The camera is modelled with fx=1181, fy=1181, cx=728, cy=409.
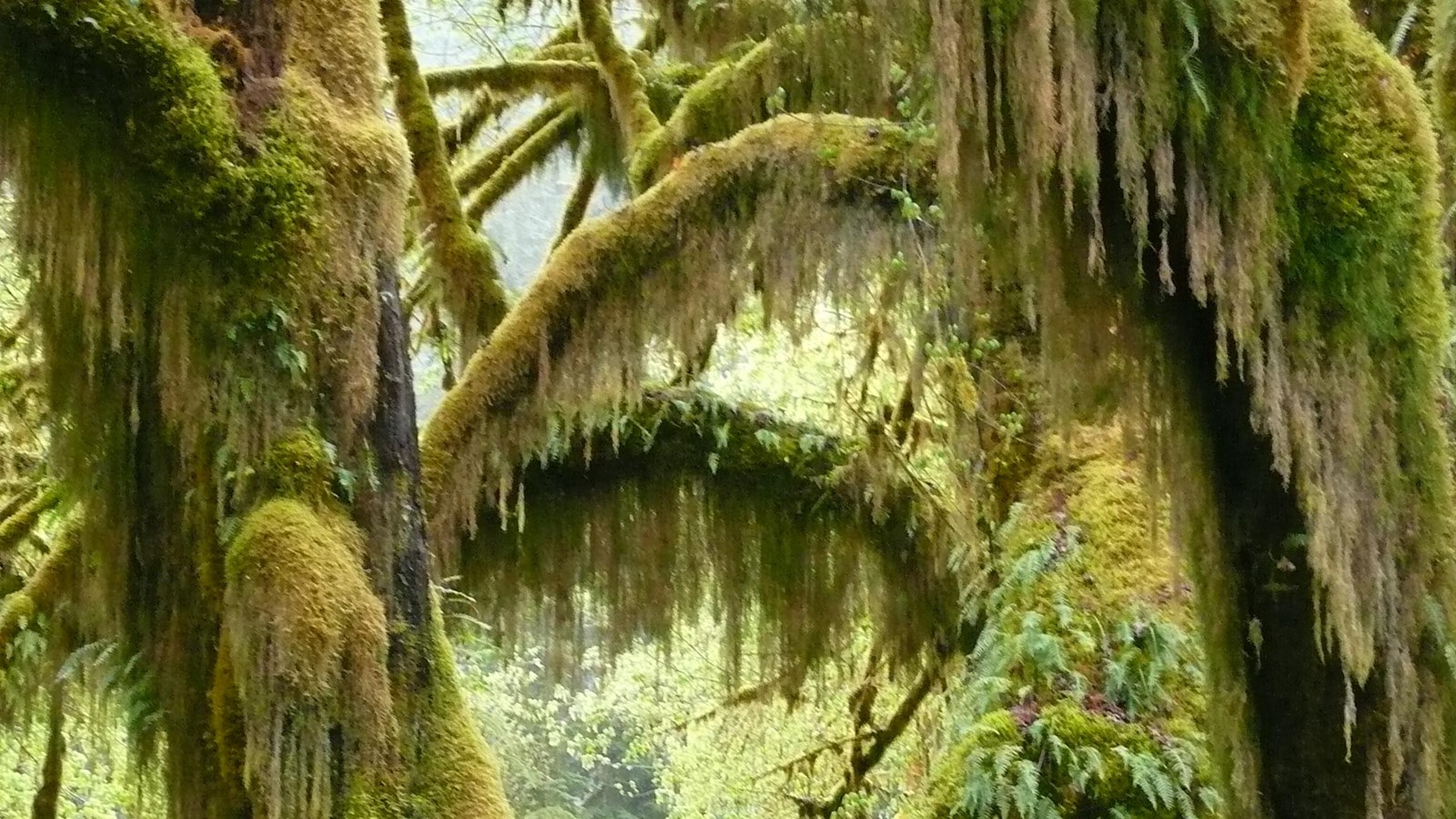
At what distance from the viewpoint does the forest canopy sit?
295 cm

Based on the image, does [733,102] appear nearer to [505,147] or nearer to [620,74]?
[620,74]

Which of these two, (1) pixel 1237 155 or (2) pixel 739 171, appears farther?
(2) pixel 739 171

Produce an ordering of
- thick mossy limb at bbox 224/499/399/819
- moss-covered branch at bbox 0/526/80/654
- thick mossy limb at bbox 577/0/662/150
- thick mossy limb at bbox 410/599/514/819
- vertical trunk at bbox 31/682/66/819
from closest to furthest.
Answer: thick mossy limb at bbox 224/499/399/819 < thick mossy limb at bbox 410/599/514/819 < moss-covered branch at bbox 0/526/80/654 < vertical trunk at bbox 31/682/66/819 < thick mossy limb at bbox 577/0/662/150

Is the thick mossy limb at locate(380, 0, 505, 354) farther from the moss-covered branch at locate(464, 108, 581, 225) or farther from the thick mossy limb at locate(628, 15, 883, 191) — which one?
the moss-covered branch at locate(464, 108, 581, 225)

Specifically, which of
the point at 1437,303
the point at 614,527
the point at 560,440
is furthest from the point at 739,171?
the point at 1437,303

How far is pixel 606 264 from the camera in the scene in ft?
18.4

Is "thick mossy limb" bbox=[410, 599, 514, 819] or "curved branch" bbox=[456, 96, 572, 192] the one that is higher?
"curved branch" bbox=[456, 96, 572, 192]

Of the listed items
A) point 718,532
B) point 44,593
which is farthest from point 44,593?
point 718,532

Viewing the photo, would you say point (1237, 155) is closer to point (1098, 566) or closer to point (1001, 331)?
point (1098, 566)

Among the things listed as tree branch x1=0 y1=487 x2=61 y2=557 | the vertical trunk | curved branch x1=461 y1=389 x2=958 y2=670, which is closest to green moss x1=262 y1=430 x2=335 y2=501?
curved branch x1=461 y1=389 x2=958 y2=670

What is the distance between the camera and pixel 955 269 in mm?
3242

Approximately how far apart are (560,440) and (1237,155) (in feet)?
13.5

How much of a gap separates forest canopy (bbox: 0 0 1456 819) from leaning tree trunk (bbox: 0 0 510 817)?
0.01 metres

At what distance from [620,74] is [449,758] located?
15.4 ft
